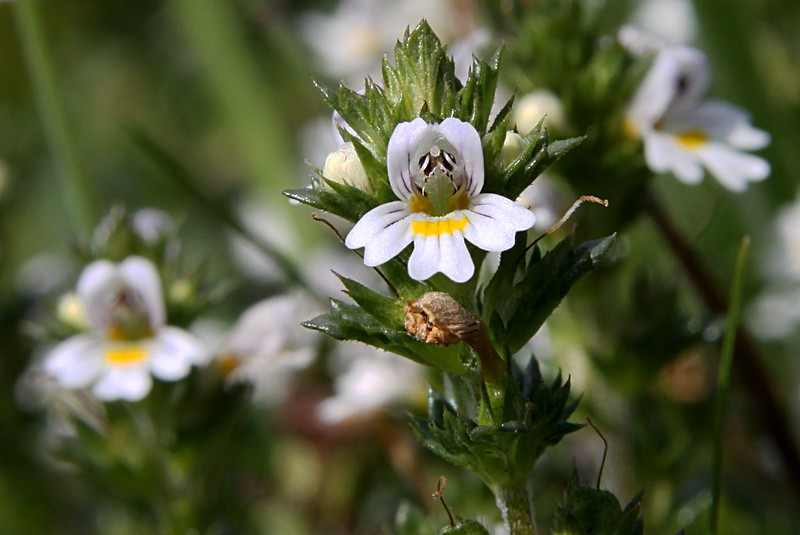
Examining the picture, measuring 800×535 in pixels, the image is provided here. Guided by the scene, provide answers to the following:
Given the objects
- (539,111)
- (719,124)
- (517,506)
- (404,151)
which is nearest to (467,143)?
(404,151)

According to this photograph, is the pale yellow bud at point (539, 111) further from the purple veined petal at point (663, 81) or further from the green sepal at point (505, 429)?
the green sepal at point (505, 429)

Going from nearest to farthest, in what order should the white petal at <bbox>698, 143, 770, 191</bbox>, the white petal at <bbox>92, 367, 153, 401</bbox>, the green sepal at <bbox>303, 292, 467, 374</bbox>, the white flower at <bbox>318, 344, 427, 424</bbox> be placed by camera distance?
1. the green sepal at <bbox>303, 292, 467, 374</bbox>
2. the white petal at <bbox>92, 367, 153, 401</bbox>
3. the white petal at <bbox>698, 143, 770, 191</bbox>
4. the white flower at <bbox>318, 344, 427, 424</bbox>

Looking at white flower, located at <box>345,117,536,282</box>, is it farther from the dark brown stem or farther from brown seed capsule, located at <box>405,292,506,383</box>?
the dark brown stem

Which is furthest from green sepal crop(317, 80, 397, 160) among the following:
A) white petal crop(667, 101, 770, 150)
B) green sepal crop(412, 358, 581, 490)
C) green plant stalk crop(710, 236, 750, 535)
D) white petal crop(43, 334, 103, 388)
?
white petal crop(667, 101, 770, 150)

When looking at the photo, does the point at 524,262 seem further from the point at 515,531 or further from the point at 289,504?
the point at 289,504

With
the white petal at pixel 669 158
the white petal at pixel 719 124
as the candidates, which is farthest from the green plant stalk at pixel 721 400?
the white petal at pixel 719 124

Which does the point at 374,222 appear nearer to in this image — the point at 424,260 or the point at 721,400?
the point at 424,260

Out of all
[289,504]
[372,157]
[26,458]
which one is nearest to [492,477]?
[372,157]
